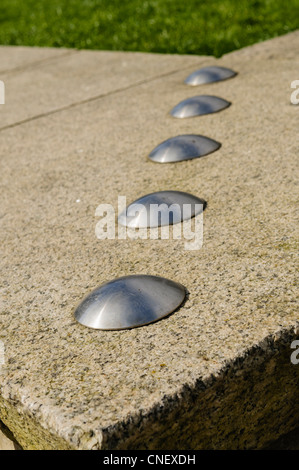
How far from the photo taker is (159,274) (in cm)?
227

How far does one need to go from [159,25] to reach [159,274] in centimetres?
615

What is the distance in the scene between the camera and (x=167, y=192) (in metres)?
2.83

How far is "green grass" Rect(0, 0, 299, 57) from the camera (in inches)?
259

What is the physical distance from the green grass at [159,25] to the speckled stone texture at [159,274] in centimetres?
260

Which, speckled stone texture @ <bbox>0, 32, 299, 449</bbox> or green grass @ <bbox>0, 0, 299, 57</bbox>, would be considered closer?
speckled stone texture @ <bbox>0, 32, 299, 449</bbox>

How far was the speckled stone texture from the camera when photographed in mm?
1643

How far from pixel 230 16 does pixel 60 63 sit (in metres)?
2.34

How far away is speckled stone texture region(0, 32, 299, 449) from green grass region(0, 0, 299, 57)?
260cm

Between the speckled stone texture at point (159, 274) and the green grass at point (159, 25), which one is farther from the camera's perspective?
the green grass at point (159, 25)

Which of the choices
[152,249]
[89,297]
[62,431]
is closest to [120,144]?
[152,249]

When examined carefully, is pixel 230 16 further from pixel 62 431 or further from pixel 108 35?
pixel 62 431

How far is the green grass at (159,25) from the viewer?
6570 mm

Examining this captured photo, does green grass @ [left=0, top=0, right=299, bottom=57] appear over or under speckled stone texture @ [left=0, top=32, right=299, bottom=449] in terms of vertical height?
over

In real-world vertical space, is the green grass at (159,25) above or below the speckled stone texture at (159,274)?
above
